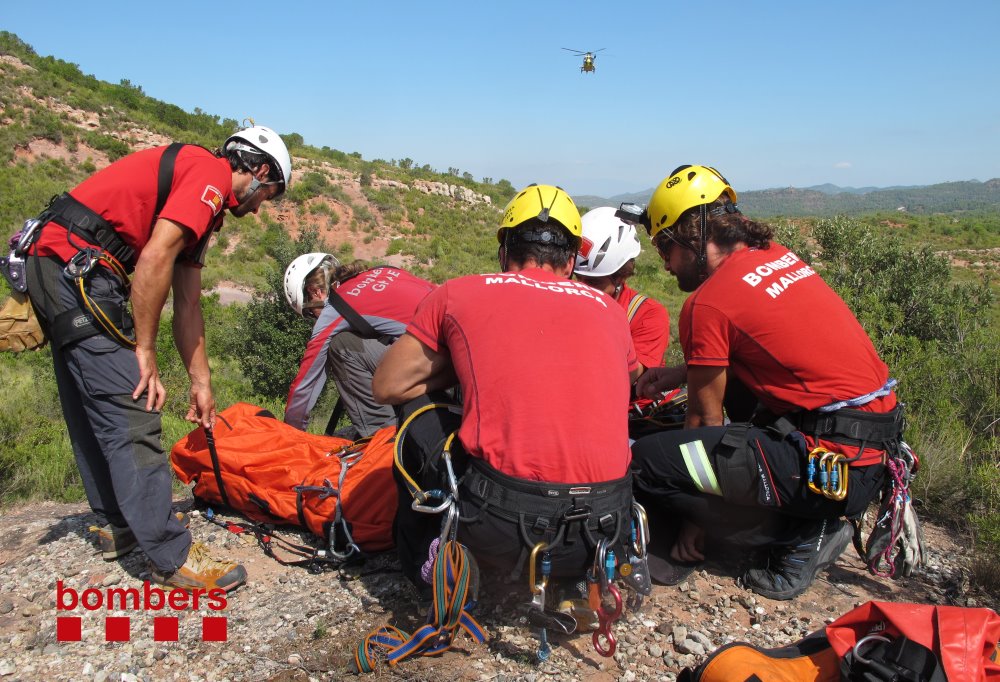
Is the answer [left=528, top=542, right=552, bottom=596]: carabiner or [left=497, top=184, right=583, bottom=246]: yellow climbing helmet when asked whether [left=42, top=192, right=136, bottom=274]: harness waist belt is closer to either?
[left=497, top=184, right=583, bottom=246]: yellow climbing helmet

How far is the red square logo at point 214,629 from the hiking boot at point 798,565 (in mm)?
2447

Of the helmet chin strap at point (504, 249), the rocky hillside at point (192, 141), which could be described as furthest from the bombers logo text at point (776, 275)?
the rocky hillside at point (192, 141)

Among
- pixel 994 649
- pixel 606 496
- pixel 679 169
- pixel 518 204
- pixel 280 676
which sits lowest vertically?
pixel 280 676

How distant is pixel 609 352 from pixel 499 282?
51cm

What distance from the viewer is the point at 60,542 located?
3.64 m

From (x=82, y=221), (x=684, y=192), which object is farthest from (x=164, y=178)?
(x=684, y=192)

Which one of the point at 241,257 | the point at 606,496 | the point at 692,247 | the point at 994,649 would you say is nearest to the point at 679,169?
the point at 692,247

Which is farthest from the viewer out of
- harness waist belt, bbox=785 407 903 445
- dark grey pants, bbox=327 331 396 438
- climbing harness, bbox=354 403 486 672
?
dark grey pants, bbox=327 331 396 438

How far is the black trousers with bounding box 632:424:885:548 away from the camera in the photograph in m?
2.98

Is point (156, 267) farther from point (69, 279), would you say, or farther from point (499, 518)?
point (499, 518)

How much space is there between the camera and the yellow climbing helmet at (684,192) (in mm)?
3393

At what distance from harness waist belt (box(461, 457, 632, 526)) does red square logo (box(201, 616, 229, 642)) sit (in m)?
1.35

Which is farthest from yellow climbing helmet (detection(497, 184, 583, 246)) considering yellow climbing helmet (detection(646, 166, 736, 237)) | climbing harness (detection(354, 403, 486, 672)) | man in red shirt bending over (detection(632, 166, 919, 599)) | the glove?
the glove

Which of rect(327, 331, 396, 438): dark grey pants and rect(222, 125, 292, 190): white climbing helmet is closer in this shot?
rect(222, 125, 292, 190): white climbing helmet
